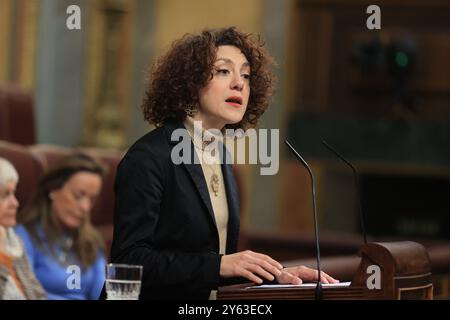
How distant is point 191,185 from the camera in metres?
2.11

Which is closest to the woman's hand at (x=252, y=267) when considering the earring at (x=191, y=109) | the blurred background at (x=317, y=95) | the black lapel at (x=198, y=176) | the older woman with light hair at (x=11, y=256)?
the black lapel at (x=198, y=176)

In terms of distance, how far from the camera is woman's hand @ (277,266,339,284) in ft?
6.71

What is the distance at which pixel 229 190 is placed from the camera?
2230 mm

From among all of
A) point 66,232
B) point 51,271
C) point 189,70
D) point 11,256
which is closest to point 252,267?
point 189,70

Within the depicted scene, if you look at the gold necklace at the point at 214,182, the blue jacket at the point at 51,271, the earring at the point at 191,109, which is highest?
the earring at the point at 191,109

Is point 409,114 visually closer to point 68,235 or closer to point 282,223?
point 282,223

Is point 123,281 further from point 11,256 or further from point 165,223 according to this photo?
point 11,256

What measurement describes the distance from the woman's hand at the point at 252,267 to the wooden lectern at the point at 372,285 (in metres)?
0.02

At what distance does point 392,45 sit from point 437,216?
1399 mm

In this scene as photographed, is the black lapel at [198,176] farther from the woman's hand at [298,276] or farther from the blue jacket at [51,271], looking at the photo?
the blue jacket at [51,271]

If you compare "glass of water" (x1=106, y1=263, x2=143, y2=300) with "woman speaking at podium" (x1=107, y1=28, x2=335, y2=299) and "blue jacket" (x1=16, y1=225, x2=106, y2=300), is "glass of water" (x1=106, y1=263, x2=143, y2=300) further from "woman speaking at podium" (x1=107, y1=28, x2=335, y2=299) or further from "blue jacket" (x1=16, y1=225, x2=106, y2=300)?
"blue jacket" (x1=16, y1=225, x2=106, y2=300)

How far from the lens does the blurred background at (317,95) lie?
27.4ft

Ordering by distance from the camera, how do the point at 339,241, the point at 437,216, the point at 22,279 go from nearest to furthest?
the point at 22,279
the point at 339,241
the point at 437,216

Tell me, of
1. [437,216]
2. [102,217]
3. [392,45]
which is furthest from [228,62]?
[437,216]
